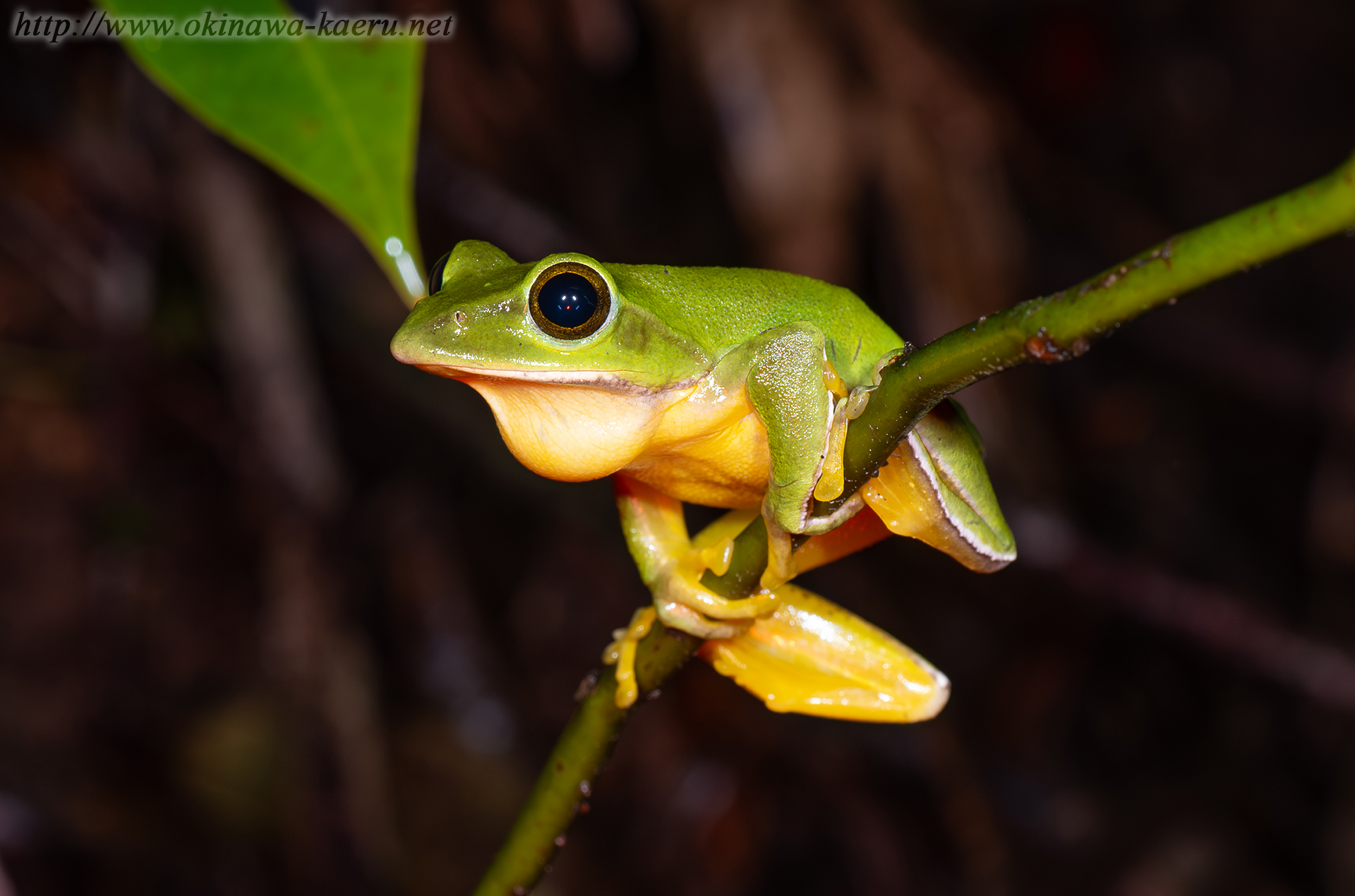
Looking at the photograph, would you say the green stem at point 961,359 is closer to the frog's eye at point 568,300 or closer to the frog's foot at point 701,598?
the frog's foot at point 701,598

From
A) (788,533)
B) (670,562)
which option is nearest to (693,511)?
(670,562)

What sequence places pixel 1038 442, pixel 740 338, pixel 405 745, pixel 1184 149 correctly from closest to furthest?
1. pixel 740 338
2. pixel 1038 442
3. pixel 405 745
4. pixel 1184 149

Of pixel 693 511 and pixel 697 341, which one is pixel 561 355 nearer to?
pixel 697 341

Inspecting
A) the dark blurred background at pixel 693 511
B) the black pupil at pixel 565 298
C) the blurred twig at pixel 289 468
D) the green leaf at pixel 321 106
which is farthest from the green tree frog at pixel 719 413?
the blurred twig at pixel 289 468

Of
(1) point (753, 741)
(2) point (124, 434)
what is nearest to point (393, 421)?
(2) point (124, 434)

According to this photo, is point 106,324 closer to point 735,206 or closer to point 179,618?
point 179,618

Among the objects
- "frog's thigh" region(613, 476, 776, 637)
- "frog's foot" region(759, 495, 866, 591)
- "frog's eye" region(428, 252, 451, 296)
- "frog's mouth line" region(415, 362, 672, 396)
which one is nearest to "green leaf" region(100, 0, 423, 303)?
"frog's eye" region(428, 252, 451, 296)

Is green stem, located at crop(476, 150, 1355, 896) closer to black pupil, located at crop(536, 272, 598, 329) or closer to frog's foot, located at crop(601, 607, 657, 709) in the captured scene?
frog's foot, located at crop(601, 607, 657, 709)
